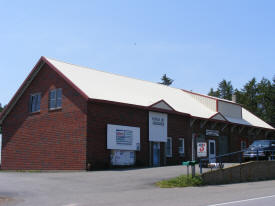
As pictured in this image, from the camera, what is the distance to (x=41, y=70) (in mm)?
30094

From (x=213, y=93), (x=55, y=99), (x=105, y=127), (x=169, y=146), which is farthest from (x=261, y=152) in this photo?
(x=213, y=93)

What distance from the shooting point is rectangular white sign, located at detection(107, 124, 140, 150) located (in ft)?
87.0

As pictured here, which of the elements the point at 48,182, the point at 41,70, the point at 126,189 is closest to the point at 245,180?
the point at 126,189

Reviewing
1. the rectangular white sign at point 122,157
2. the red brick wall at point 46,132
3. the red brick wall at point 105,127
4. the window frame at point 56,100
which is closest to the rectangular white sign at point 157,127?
the red brick wall at point 105,127

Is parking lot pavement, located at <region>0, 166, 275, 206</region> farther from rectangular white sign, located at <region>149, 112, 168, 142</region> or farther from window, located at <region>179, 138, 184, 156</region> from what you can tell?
window, located at <region>179, 138, 184, 156</region>

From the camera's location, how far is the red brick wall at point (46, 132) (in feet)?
85.6

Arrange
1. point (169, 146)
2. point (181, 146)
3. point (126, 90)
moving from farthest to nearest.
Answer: point (181, 146) < point (169, 146) < point (126, 90)

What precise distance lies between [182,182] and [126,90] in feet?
46.6

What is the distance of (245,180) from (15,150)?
1766cm

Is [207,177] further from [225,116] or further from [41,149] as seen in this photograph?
[225,116]

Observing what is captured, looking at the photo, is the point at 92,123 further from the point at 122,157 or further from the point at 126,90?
the point at 126,90

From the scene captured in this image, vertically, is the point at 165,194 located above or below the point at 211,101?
below

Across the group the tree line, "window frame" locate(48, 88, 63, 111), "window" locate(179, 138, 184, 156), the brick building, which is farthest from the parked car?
the tree line

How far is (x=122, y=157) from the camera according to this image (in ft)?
89.4
